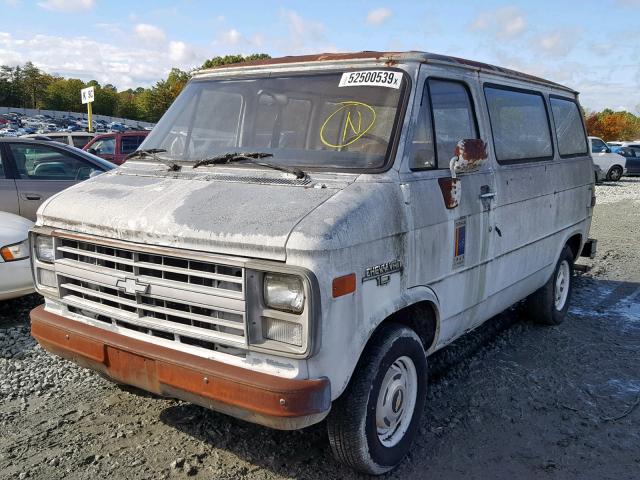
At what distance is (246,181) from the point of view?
3.35m

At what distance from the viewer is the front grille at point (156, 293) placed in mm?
2789

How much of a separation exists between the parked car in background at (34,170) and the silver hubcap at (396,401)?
5.44 meters

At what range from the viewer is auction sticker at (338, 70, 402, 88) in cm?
349

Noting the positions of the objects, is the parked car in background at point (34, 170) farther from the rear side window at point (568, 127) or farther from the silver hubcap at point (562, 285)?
the silver hubcap at point (562, 285)

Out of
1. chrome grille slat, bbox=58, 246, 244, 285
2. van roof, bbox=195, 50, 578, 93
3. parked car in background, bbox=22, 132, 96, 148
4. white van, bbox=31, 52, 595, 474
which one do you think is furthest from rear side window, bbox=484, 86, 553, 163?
parked car in background, bbox=22, 132, 96, 148

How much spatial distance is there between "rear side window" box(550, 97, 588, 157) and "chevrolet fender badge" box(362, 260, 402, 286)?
10.5ft

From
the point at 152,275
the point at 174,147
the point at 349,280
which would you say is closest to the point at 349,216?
the point at 349,280

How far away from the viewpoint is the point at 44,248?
355cm

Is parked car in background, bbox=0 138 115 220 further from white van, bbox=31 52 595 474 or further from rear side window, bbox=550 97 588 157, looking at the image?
rear side window, bbox=550 97 588 157

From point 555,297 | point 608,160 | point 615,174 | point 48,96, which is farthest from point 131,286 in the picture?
point 48,96

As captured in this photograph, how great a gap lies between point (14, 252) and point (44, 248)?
2139 millimetres

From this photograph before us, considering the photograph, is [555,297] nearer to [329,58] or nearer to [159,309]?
[329,58]

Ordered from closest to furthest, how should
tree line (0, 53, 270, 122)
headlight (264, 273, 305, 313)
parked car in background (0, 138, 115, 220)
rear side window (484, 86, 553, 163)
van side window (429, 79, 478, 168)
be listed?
headlight (264, 273, 305, 313) < van side window (429, 79, 478, 168) < rear side window (484, 86, 553, 163) < parked car in background (0, 138, 115, 220) < tree line (0, 53, 270, 122)

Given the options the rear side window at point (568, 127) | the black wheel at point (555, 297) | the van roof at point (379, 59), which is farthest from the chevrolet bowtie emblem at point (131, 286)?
the rear side window at point (568, 127)
